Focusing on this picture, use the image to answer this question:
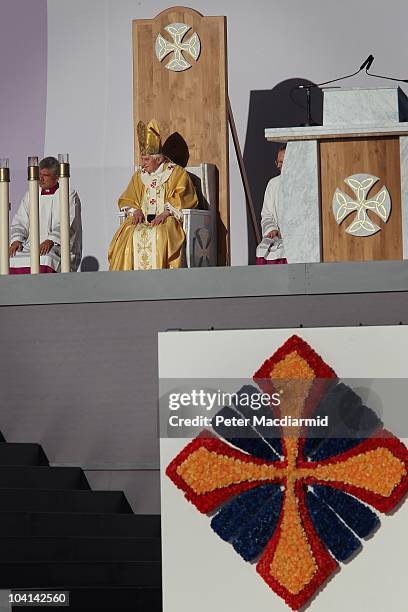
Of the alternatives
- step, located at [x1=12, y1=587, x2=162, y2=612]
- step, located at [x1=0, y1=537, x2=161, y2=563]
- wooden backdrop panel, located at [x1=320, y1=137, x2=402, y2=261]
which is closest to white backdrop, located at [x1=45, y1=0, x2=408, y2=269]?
wooden backdrop panel, located at [x1=320, y1=137, x2=402, y2=261]

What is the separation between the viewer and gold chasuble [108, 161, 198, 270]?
24.3ft

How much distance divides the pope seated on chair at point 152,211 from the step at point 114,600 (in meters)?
1.99

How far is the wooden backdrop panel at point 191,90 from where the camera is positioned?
26.6 ft

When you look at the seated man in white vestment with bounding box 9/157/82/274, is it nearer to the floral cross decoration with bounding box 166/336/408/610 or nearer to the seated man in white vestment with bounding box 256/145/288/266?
the seated man in white vestment with bounding box 256/145/288/266

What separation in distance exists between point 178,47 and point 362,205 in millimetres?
1918

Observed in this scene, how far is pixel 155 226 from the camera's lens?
7.44m

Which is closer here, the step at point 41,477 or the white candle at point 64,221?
the step at point 41,477

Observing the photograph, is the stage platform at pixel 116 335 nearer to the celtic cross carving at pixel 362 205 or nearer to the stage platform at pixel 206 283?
the stage platform at pixel 206 283

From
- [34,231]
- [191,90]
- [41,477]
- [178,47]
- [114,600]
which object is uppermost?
[178,47]

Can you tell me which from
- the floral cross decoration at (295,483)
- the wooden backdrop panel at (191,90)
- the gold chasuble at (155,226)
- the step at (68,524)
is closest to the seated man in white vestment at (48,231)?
the gold chasuble at (155,226)

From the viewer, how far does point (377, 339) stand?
5.50 m

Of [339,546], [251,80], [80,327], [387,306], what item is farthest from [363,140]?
[251,80]

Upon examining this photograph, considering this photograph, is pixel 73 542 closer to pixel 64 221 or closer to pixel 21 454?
pixel 21 454

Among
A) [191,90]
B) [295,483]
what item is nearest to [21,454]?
[295,483]
